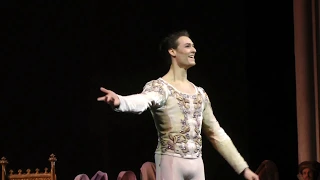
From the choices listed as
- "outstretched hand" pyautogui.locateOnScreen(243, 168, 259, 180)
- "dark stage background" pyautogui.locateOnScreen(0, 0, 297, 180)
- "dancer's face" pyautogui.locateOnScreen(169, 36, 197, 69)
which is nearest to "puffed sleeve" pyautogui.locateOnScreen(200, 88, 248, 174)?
"outstretched hand" pyautogui.locateOnScreen(243, 168, 259, 180)

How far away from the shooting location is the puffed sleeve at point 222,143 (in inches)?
109

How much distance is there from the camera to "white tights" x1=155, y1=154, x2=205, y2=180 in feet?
8.50

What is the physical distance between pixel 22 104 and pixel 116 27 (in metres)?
0.77

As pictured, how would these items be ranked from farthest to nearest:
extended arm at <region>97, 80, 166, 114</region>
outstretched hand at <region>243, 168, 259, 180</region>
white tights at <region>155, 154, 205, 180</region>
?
1. outstretched hand at <region>243, 168, 259, 180</region>
2. white tights at <region>155, 154, 205, 180</region>
3. extended arm at <region>97, 80, 166, 114</region>

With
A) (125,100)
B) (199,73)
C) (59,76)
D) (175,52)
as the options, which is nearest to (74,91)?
(59,76)

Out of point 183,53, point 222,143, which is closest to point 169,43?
point 183,53

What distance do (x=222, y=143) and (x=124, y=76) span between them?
4.19 feet

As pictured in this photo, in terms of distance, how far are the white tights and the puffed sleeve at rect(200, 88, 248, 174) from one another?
0.60 feet

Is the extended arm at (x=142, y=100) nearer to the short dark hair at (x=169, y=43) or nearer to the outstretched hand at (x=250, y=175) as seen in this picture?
the short dark hair at (x=169, y=43)

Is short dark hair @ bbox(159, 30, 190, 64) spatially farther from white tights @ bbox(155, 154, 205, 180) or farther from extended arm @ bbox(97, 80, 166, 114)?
white tights @ bbox(155, 154, 205, 180)

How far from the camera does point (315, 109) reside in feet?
13.4

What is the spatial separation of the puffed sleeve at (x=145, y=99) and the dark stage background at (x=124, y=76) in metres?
1.22

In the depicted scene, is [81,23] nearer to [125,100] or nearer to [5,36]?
[5,36]

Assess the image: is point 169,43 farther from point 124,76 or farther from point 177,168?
point 124,76
